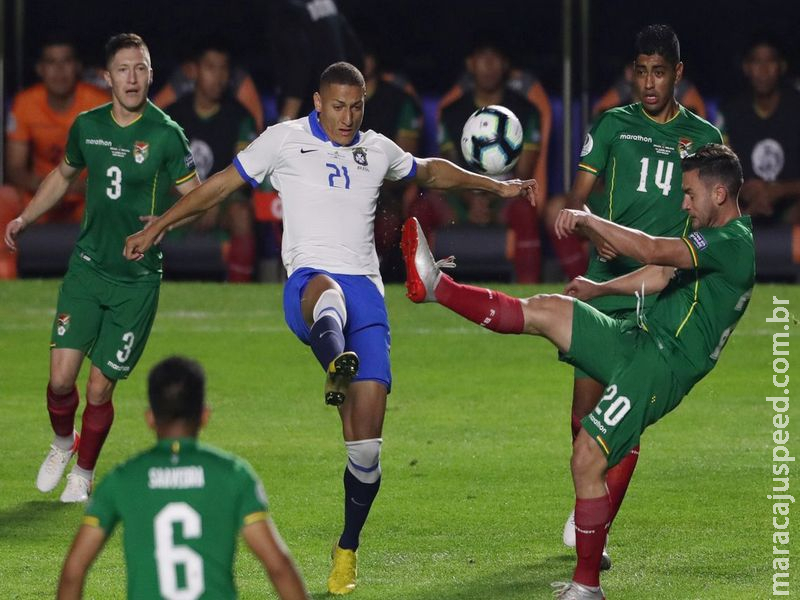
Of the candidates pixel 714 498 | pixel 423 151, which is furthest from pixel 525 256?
pixel 714 498

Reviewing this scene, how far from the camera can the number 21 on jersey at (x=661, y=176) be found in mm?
7891

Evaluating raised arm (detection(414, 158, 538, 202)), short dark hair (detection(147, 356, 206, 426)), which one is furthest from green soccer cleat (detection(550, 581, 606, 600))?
short dark hair (detection(147, 356, 206, 426))

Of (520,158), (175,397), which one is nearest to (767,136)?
(520,158)

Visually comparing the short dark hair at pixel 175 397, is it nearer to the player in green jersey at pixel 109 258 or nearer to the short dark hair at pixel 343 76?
the short dark hair at pixel 343 76

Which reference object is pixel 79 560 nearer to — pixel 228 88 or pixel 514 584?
pixel 514 584

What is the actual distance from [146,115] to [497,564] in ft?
9.95

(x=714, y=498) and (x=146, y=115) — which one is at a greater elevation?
(x=146, y=115)

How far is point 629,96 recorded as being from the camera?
16.6m

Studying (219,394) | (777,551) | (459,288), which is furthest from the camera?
(219,394)

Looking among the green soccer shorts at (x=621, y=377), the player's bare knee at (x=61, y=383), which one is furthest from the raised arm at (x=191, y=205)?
the green soccer shorts at (x=621, y=377)

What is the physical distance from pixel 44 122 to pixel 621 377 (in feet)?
33.9

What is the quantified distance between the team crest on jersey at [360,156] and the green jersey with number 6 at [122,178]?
157 cm

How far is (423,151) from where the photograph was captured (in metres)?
16.6

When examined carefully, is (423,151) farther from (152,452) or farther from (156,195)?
(152,452)
